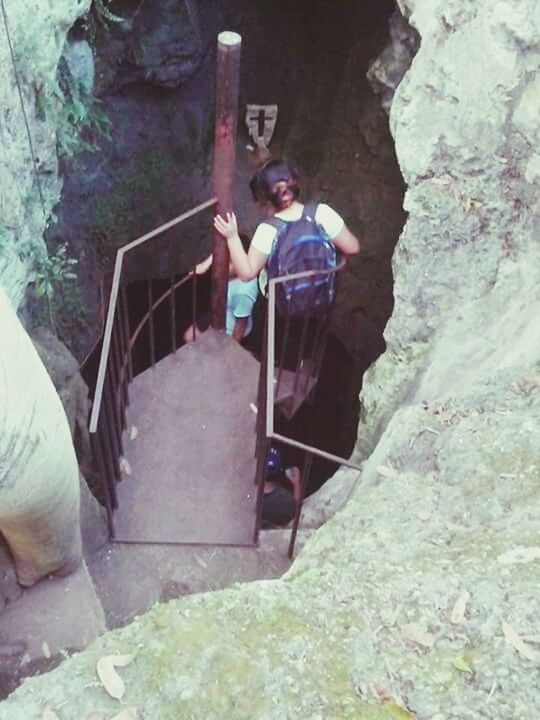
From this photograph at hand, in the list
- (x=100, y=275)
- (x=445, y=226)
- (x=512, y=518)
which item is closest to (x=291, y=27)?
(x=100, y=275)

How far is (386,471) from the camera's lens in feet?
11.8

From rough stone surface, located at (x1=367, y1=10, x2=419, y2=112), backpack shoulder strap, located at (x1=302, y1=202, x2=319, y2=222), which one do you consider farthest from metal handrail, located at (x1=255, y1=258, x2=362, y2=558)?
rough stone surface, located at (x1=367, y1=10, x2=419, y2=112)

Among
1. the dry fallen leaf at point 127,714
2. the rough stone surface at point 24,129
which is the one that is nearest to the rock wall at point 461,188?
the rough stone surface at point 24,129

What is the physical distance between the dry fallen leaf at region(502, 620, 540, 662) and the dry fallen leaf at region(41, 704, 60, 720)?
48.6 inches

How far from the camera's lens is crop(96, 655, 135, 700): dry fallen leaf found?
2.47 m

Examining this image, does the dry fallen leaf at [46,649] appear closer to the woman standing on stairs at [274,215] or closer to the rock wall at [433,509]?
the rock wall at [433,509]

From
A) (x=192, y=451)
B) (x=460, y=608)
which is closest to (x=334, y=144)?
(x=192, y=451)

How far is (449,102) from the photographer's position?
4.93 metres

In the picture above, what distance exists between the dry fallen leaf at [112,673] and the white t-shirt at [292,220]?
8.27 feet

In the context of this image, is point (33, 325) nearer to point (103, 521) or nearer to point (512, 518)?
point (103, 521)

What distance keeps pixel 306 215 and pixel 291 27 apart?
14.0 feet

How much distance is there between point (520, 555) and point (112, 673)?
1247mm

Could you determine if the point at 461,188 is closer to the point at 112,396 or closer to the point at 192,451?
the point at 192,451

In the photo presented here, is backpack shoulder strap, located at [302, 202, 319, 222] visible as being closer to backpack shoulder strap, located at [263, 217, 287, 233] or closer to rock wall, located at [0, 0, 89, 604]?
backpack shoulder strap, located at [263, 217, 287, 233]
